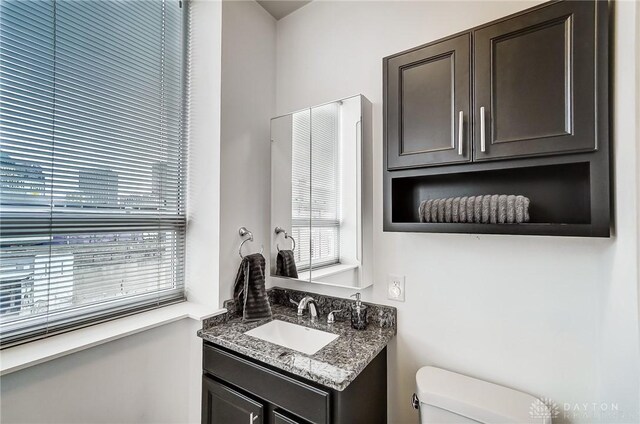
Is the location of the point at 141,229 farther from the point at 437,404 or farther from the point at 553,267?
the point at 553,267

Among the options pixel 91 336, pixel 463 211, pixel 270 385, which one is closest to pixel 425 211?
pixel 463 211

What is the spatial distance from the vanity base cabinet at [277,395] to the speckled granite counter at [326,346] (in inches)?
2.4

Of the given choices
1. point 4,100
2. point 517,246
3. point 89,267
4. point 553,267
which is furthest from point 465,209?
point 4,100

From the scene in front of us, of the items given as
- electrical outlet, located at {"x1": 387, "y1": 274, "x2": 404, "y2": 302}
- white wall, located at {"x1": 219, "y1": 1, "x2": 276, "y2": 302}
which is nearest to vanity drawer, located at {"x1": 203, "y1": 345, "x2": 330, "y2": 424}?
white wall, located at {"x1": 219, "y1": 1, "x2": 276, "y2": 302}

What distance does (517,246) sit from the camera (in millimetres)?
1146

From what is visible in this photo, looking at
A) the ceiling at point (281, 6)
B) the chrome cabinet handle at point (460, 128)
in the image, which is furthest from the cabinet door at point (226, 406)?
the ceiling at point (281, 6)

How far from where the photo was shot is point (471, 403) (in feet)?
3.41

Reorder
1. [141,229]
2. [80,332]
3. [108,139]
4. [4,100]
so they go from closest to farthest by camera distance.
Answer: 1. [4,100]
2. [80,332]
3. [108,139]
4. [141,229]

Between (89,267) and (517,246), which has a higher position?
(517,246)

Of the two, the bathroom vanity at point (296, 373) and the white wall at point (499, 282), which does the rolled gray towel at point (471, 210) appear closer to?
the white wall at point (499, 282)

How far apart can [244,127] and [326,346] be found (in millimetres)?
1323

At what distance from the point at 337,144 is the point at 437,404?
1294 mm

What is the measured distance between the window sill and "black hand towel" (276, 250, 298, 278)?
1.33 ft

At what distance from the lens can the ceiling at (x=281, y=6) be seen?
1.78 meters
